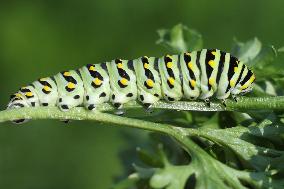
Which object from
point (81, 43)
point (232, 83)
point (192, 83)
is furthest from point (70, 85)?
point (81, 43)

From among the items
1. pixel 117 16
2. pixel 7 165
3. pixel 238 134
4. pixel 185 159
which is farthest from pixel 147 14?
pixel 238 134

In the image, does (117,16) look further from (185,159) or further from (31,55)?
(185,159)

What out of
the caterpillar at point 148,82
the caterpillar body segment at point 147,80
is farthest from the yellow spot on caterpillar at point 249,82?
the caterpillar body segment at point 147,80

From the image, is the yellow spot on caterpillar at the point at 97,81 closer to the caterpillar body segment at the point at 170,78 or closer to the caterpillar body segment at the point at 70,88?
the caterpillar body segment at the point at 70,88

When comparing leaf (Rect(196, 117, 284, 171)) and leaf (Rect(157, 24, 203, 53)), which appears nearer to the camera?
leaf (Rect(196, 117, 284, 171))

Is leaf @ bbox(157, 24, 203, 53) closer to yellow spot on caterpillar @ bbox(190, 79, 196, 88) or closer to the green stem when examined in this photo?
yellow spot on caterpillar @ bbox(190, 79, 196, 88)

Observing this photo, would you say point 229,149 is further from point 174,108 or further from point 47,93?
point 47,93

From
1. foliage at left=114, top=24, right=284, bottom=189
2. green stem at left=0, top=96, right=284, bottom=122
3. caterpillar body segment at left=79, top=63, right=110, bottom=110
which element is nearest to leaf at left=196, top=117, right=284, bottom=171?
foliage at left=114, top=24, right=284, bottom=189
